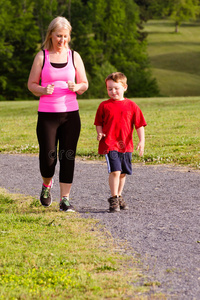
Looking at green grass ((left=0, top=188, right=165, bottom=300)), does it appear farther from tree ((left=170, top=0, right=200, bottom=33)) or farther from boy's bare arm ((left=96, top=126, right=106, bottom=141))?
tree ((left=170, top=0, right=200, bottom=33))

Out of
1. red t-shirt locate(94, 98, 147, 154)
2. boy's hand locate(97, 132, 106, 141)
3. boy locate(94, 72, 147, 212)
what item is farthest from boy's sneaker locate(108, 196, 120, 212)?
boy's hand locate(97, 132, 106, 141)

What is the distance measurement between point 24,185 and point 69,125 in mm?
2467

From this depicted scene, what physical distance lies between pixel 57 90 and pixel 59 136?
0.63 metres

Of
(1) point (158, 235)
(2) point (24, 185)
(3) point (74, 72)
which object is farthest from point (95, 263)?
(2) point (24, 185)

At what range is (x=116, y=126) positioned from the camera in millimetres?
5980

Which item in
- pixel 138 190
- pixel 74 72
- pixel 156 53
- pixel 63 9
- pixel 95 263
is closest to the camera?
pixel 95 263

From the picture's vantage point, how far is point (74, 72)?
573 centimetres

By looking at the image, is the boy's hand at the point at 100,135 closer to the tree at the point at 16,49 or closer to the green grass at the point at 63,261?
the green grass at the point at 63,261

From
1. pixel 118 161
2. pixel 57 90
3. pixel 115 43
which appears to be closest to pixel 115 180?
pixel 118 161

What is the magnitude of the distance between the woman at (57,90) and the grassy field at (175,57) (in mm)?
57690

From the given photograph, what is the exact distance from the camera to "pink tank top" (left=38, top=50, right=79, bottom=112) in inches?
221

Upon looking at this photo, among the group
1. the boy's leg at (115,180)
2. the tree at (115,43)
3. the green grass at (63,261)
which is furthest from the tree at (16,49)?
the green grass at (63,261)

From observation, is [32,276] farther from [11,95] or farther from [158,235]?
[11,95]

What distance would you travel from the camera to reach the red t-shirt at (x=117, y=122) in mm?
5945
